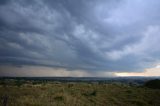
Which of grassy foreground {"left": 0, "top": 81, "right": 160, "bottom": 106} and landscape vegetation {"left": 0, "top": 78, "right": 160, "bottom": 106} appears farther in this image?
grassy foreground {"left": 0, "top": 81, "right": 160, "bottom": 106}

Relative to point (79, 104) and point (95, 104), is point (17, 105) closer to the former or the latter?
point (79, 104)

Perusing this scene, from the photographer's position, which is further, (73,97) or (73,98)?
(73,97)

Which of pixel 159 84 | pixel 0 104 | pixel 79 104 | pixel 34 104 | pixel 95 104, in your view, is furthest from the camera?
pixel 159 84

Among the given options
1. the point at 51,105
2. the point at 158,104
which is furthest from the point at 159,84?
the point at 51,105

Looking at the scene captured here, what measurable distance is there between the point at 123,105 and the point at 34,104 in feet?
32.0

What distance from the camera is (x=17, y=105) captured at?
15617 mm

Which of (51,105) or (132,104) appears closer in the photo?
(51,105)

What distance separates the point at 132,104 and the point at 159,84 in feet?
87.1

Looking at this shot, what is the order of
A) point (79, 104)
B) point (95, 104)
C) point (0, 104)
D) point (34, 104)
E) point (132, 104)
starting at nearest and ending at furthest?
point (0, 104) → point (34, 104) → point (79, 104) → point (95, 104) → point (132, 104)

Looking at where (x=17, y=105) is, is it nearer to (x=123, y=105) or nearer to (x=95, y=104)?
(x=95, y=104)

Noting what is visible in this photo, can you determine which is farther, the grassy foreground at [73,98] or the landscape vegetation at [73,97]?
the grassy foreground at [73,98]

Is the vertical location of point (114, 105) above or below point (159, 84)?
below

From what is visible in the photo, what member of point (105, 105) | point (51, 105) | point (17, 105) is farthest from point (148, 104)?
point (17, 105)

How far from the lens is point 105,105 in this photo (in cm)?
2000
